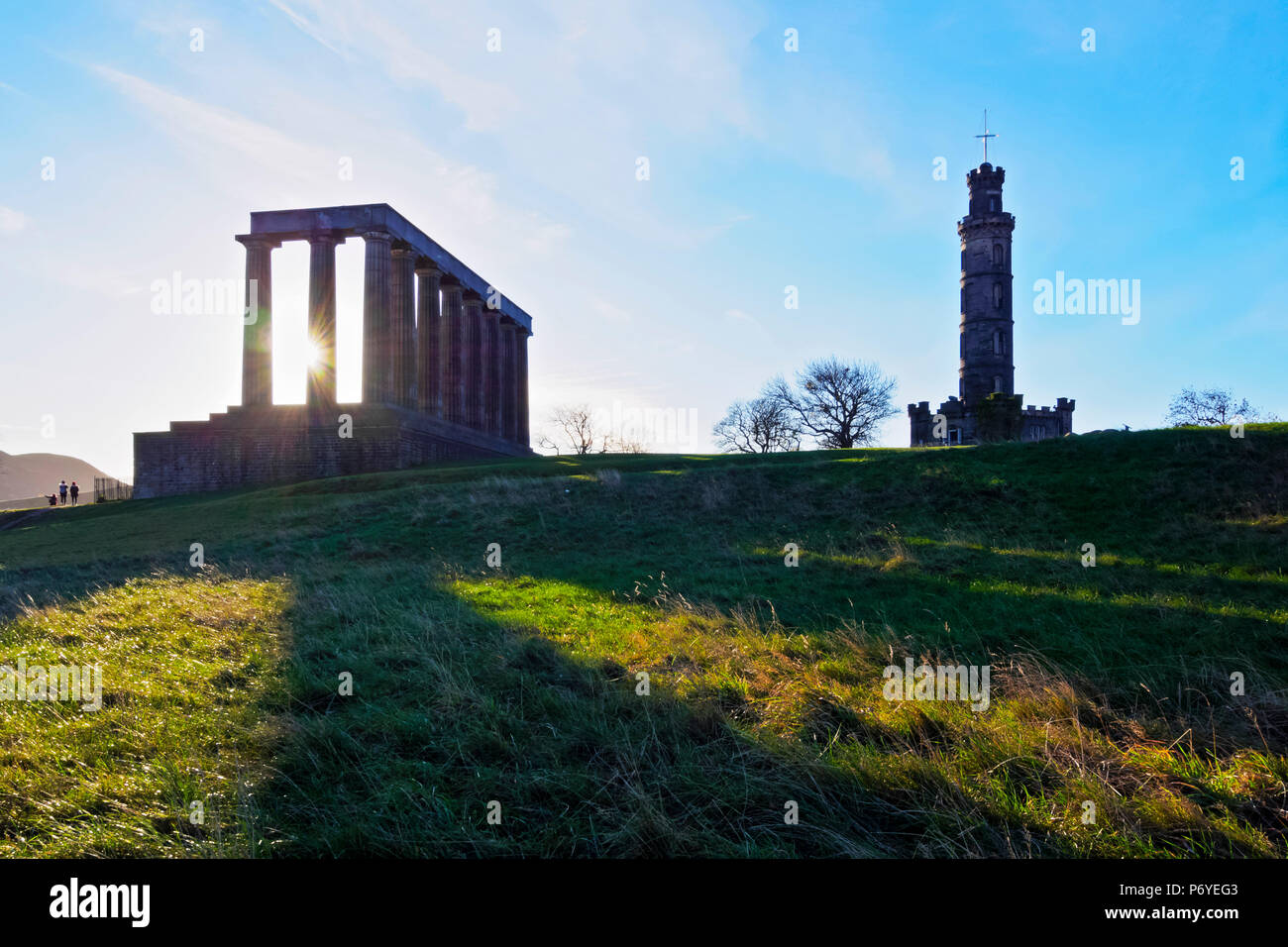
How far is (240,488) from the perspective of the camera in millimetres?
39938

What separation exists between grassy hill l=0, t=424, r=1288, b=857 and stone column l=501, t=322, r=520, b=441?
4806 centimetres

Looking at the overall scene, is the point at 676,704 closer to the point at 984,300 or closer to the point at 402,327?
the point at 402,327

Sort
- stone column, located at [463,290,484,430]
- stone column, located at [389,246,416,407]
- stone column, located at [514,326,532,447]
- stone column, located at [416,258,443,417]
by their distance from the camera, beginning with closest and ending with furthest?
stone column, located at [389,246,416,407] < stone column, located at [416,258,443,417] < stone column, located at [463,290,484,430] < stone column, located at [514,326,532,447]

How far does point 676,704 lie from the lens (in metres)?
5.61

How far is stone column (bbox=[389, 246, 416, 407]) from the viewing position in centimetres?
4428

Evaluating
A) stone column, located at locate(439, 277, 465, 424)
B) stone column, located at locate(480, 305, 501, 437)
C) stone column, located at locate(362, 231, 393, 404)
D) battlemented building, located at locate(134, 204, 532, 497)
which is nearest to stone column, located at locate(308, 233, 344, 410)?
battlemented building, located at locate(134, 204, 532, 497)

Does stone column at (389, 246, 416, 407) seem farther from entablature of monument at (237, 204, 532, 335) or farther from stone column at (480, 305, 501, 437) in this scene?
stone column at (480, 305, 501, 437)

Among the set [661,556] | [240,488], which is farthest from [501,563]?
[240,488]

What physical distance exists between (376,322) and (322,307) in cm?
369

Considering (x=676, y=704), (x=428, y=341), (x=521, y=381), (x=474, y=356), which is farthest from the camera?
(x=521, y=381)

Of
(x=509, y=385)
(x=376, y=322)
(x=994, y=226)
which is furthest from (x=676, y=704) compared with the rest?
(x=994, y=226)

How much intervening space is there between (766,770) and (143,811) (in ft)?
12.4

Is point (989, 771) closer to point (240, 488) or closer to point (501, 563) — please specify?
point (501, 563)

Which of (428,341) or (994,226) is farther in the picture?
(994,226)
